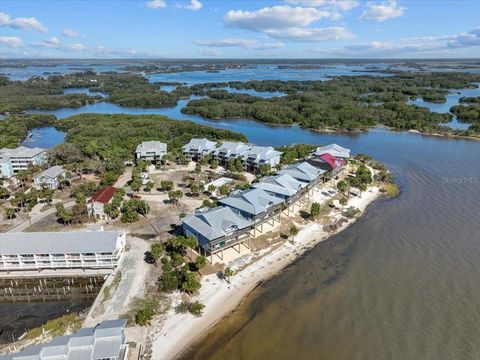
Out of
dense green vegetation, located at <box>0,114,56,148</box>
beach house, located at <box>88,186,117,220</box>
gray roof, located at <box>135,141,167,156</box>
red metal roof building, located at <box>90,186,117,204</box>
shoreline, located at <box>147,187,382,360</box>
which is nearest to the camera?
shoreline, located at <box>147,187,382,360</box>

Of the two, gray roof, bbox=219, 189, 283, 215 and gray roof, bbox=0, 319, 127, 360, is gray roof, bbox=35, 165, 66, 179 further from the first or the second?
gray roof, bbox=0, 319, 127, 360

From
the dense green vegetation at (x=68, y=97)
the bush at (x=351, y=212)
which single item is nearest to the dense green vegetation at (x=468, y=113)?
the bush at (x=351, y=212)

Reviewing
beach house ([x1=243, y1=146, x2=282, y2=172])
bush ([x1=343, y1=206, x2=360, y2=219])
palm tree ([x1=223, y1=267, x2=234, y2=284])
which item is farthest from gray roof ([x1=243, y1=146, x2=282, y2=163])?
palm tree ([x1=223, y1=267, x2=234, y2=284])

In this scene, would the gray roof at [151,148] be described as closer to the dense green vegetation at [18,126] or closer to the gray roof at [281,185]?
the gray roof at [281,185]

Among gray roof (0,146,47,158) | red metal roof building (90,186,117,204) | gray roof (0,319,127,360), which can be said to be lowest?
gray roof (0,319,127,360)

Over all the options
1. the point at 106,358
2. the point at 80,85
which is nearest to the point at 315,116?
the point at 106,358

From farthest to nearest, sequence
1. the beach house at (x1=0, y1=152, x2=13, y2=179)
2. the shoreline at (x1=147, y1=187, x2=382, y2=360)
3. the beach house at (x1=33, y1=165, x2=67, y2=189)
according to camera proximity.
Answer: the beach house at (x1=0, y1=152, x2=13, y2=179)
the beach house at (x1=33, y1=165, x2=67, y2=189)
the shoreline at (x1=147, y1=187, x2=382, y2=360)
